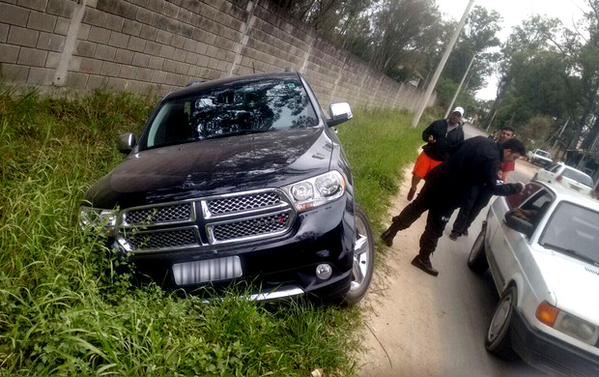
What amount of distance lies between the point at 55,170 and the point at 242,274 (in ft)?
7.38

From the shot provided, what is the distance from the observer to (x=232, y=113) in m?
3.91

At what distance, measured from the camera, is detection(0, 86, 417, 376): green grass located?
7.19ft

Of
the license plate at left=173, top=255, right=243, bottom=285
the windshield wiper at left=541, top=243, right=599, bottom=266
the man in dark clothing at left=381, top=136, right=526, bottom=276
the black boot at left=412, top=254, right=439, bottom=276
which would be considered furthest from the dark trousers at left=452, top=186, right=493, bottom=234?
the license plate at left=173, top=255, right=243, bottom=285

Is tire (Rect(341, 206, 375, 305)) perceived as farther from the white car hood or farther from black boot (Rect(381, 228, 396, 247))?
black boot (Rect(381, 228, 396, 247))

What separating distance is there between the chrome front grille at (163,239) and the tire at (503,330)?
8.40 ft

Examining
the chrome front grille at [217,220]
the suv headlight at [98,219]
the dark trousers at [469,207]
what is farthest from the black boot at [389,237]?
the suv headlight at [98,219]

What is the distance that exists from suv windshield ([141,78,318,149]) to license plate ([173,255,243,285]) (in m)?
1.36

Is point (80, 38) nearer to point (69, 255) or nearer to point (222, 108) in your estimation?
point (222, 108)

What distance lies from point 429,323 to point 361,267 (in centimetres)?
90

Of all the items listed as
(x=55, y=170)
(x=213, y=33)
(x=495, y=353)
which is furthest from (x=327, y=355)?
(x=213, y=33)

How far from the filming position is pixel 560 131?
53906mm

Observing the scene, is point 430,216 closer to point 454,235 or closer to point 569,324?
point 454,235

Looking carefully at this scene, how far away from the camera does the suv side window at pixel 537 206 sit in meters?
4.14

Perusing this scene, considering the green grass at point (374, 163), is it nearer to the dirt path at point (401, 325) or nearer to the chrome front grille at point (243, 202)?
the dirt path at point (401, 325)
